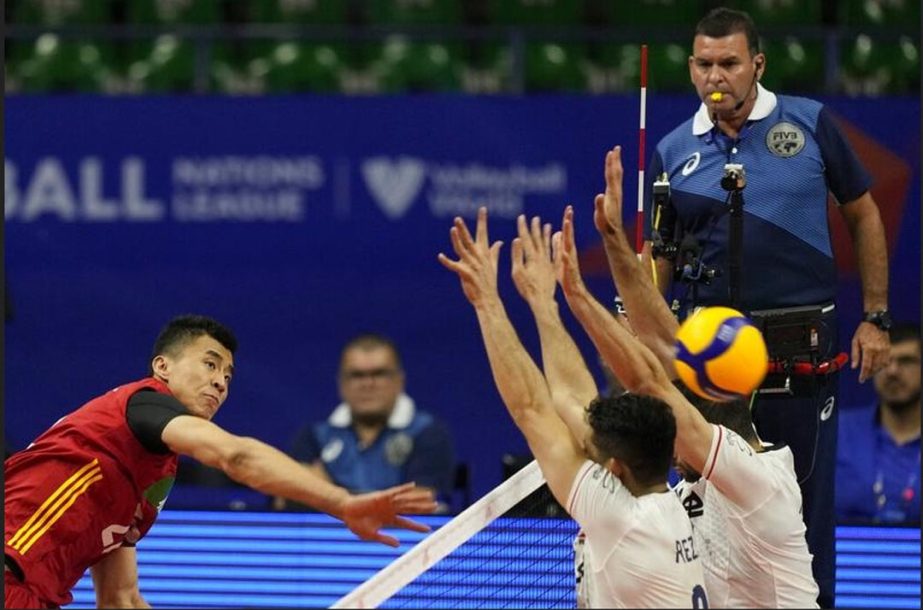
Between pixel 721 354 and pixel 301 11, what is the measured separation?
8670 mm

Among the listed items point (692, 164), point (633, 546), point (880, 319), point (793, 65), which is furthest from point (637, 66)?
point (633, 546)

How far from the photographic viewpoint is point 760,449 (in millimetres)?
7266

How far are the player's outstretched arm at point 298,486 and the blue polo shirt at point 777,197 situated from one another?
254 centimetres

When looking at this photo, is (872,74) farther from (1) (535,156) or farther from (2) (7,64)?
(2) (7,64)

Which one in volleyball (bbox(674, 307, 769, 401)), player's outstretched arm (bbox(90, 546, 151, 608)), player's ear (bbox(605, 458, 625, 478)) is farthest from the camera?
player's outstretched arm (bbox(90, 546, 151, 608))

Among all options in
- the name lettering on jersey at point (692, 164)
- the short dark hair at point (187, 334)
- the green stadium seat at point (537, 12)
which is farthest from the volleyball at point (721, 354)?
the green stadium seat at point (537, 12)

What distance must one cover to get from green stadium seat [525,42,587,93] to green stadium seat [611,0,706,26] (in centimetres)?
75

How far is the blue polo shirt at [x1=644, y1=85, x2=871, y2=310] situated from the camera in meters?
8.00

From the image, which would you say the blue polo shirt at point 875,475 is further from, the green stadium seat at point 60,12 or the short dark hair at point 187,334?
the green stadium seat at point 60,12

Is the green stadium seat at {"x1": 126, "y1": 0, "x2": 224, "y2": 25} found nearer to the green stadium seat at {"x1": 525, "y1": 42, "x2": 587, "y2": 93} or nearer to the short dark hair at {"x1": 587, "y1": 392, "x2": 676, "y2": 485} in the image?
the green stadium seat at {"x1": 525, "y1": 42, "x2": 587, "y2": 93}

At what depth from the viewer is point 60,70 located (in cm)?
1393

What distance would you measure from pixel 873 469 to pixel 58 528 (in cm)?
620

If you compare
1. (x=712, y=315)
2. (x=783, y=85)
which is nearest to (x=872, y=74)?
(x=783, y=85)

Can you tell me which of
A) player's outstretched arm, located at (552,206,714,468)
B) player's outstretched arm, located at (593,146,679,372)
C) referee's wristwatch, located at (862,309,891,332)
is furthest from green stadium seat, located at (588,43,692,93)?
player's outstretched arm, located at (552,206,714,468)
